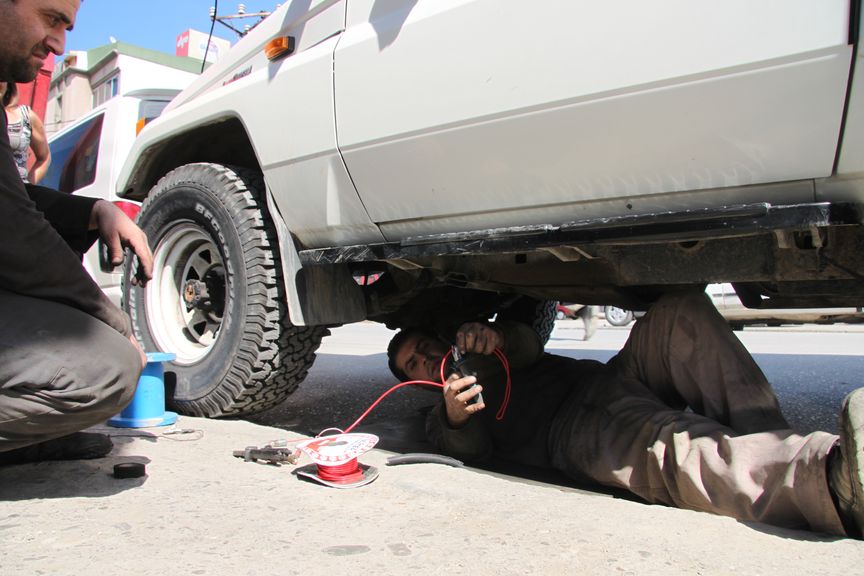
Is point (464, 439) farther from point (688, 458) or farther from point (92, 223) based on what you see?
point (92, 223)

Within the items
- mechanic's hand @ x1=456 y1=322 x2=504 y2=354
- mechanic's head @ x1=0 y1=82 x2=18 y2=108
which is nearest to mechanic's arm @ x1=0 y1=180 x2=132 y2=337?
mechanic's hand @ x1=456 y1=322 x2=504 y2=354

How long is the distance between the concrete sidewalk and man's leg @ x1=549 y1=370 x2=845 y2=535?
0.18 feet

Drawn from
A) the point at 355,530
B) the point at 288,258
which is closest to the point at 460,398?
the point at 355,530

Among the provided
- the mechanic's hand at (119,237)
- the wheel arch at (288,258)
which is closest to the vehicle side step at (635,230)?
the wheel arch at (288,258)

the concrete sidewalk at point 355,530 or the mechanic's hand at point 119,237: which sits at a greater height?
the mechanic's hand at point 119,237

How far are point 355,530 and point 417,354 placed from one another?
1.15 metres

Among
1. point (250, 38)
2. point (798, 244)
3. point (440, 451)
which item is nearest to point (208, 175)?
point (250, 38)

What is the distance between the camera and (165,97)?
4152mm

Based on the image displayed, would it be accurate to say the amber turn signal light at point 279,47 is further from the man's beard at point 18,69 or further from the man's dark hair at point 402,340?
the man's dark hair at point 402,340

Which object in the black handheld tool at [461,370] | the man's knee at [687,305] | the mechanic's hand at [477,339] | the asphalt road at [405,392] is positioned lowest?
the asphalt road at [405,392]

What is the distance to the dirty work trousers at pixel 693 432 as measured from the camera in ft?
4.44

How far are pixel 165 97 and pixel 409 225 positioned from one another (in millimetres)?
2932

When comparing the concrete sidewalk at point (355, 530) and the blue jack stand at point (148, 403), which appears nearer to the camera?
the concrete sidewalk at point (355, 530)

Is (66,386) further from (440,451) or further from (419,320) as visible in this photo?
(419,320)
